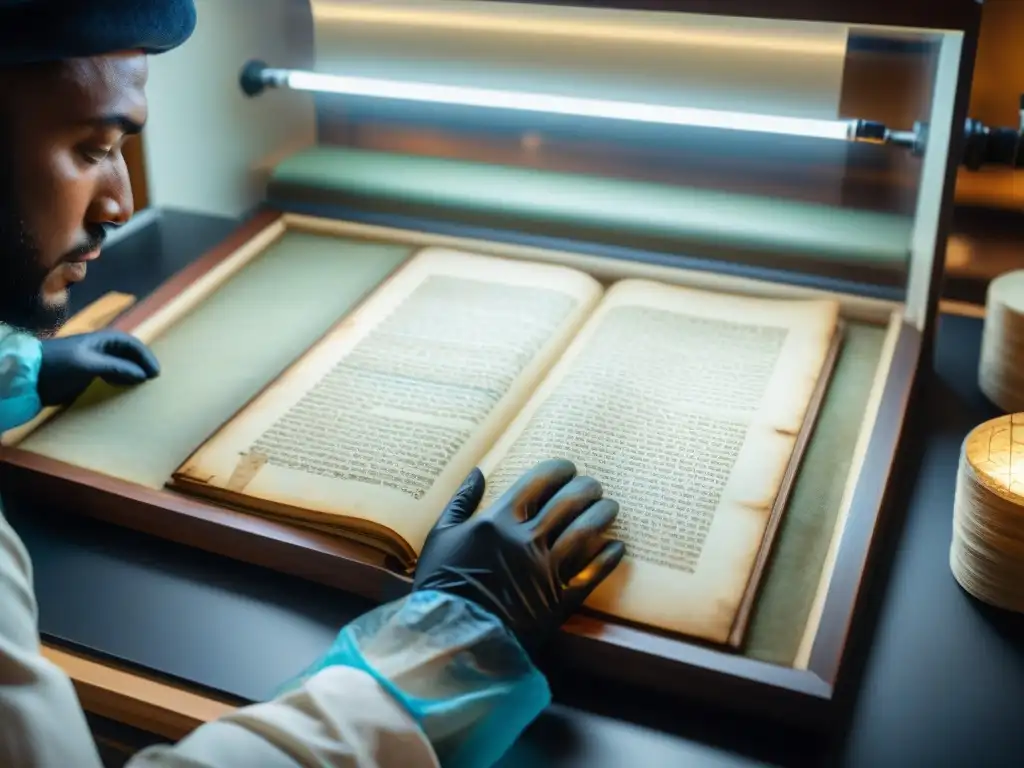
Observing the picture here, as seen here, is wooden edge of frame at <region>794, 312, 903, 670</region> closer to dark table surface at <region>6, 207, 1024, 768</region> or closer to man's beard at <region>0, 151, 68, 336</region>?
dark table surface at <region>6, 207, 1024, 768</region>

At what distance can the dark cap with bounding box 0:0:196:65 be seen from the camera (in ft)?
2.53

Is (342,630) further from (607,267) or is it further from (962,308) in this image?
(962,308)

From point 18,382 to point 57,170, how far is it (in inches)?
16.2

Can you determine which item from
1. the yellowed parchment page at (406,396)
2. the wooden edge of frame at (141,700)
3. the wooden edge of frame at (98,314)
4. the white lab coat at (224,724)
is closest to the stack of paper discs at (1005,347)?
the yellowed parchment page at (406,396)

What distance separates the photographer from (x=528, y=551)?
0.96m

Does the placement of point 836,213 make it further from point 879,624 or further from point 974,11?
point 879,624

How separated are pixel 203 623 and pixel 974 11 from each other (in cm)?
92

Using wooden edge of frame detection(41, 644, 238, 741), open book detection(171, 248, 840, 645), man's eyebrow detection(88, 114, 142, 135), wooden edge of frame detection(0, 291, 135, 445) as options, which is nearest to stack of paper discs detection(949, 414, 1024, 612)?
open book detection(171, 248, 840, 645)

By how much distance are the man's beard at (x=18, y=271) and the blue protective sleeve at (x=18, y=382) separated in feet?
0.94

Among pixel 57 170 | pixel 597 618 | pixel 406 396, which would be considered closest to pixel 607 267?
pixel 406 396

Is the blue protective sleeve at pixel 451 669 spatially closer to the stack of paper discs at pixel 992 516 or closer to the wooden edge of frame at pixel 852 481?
the wooden edge of frame at pixel 852 481

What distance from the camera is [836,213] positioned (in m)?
1.48

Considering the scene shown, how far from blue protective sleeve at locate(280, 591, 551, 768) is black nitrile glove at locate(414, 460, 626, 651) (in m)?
0.02

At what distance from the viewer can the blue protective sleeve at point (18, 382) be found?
1.19 meters
